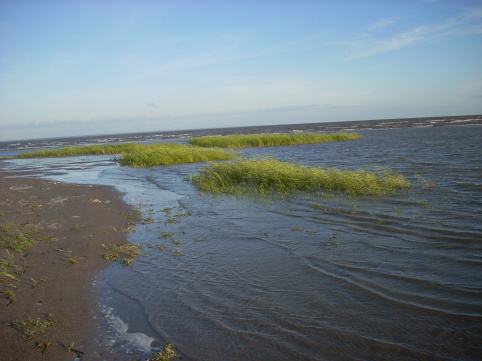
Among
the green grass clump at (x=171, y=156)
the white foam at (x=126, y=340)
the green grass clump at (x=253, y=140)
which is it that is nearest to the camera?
the white foam at (x=126, y=340)

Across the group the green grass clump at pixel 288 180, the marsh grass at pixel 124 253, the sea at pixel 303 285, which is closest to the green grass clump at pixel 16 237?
the marsh grass at pixel 124 253

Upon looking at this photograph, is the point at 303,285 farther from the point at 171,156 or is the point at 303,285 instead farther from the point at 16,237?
the point at 171,156

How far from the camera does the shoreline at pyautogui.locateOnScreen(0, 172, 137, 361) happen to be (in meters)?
4.41

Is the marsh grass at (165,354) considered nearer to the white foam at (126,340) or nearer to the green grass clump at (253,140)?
the white foam at (126,340)

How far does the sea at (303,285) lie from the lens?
4343 millimetres

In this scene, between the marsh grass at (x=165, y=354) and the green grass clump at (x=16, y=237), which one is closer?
the marsh grass at (x=165, y=354)

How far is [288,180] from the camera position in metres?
14.4

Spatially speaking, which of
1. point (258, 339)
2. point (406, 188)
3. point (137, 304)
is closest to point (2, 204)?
point (137, 304)

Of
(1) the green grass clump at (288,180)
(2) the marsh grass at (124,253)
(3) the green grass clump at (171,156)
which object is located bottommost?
(2) the marsh grass at (124,253)

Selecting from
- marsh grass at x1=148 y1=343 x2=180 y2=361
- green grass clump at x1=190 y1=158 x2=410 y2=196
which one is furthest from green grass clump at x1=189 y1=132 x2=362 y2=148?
marsh grass at x1=148 y1=343 x2=180 y2=361

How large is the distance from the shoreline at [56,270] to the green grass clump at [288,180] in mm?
4703

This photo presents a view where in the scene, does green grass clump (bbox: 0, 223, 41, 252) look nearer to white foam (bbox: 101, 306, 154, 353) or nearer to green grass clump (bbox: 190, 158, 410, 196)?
white foam (bbox: 101, 306, 154, 353)

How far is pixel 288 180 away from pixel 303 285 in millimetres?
8693

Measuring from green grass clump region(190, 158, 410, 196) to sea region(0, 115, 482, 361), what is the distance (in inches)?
80.3
